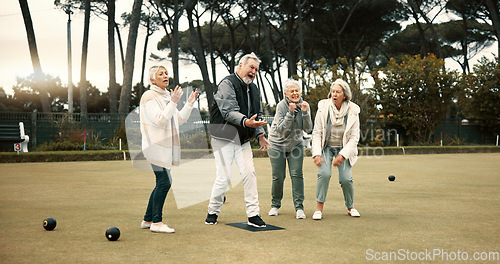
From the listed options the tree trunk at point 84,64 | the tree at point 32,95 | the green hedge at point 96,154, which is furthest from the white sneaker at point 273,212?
the tree at point 32,95

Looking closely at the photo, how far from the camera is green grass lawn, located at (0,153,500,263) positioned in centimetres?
441

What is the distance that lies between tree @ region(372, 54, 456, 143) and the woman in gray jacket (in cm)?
2272

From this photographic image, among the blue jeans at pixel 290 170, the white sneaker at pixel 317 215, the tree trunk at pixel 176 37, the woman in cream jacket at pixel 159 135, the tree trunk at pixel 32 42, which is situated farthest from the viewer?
the tree trunk at pixel 176 37

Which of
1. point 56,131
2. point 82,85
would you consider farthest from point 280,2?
point 56,131

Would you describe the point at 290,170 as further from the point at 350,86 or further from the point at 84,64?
the point at 84,64

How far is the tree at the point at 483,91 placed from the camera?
2989cm

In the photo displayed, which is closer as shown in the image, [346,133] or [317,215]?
[317,215]

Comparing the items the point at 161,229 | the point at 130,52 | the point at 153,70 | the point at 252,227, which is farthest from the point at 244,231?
the point at 130,52

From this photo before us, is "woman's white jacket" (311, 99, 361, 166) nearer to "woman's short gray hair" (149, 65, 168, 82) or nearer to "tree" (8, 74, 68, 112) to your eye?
"woman's short gray hair" (149, 65, 168, 82)

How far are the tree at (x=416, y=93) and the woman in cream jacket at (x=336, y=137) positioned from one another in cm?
2271

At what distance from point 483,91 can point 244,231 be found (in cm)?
2773

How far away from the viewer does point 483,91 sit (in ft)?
98.7

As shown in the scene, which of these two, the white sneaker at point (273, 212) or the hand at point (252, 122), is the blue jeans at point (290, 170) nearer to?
the white sneaker at point (273, 212)

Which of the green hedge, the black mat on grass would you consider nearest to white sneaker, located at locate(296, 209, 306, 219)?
the black mat on grass
